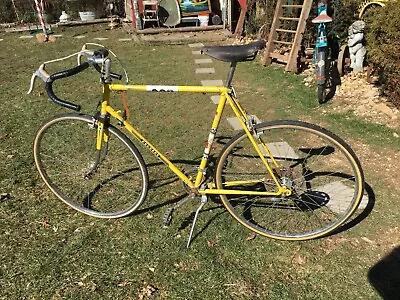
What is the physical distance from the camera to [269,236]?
3139 mm

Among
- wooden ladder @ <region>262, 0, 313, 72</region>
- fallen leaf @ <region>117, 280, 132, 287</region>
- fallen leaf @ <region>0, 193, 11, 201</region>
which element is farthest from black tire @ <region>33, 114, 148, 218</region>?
wooden ladder @ <region>262, 0, 313, 72</region>

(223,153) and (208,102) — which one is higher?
(223,153)

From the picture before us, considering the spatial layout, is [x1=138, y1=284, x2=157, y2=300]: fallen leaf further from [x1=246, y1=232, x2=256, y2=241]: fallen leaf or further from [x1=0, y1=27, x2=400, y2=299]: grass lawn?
[x1=246, y1=232, x2=256, y2=241]: fallen leaf

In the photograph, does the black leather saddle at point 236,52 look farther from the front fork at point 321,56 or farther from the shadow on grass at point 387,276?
the front fork at point 321,56

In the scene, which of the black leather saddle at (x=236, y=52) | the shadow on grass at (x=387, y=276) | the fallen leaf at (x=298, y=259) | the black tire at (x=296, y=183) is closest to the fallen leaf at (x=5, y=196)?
the black tire at (x=296, y=183)

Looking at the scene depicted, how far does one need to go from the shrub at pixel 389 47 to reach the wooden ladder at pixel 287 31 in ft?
6.10

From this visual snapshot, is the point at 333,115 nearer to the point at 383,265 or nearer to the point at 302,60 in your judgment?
the point at 302,60

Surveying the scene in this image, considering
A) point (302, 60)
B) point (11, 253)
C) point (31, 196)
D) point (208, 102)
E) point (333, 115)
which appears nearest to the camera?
point (11, 253)

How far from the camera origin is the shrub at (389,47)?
4.86 m

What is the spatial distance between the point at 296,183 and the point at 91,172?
6.22 ft

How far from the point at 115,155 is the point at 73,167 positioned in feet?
1.54

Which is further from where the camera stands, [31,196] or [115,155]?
[115,155]

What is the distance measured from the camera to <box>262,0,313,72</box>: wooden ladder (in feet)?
23.3

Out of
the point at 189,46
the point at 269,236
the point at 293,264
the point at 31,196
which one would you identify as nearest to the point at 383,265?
the point at 293,264
